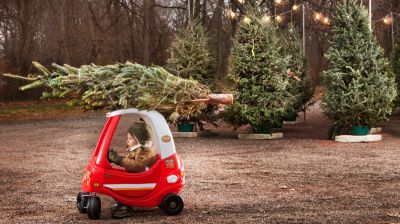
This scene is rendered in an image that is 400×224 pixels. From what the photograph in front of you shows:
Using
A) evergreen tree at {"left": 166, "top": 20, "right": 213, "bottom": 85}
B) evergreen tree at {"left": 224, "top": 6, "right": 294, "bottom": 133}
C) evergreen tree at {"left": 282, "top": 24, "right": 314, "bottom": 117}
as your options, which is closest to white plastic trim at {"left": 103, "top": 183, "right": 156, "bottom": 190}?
evergreen tree at {"left": 224, "top": 6, "right": 294, "bottom": 133}

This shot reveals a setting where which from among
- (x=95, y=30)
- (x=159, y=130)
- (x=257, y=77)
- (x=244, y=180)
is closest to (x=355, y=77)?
(x=257, y=77)

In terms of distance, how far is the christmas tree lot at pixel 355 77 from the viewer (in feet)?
55.8

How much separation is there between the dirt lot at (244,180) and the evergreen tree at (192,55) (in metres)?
2.08

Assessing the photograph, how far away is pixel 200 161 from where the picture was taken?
13227mm

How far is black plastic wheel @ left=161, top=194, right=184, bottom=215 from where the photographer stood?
24.8ft

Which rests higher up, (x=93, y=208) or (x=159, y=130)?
(x=159, y=130)

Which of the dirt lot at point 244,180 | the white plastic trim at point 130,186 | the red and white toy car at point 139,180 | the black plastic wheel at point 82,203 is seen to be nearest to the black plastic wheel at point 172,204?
the red and white toy car at point 139,180

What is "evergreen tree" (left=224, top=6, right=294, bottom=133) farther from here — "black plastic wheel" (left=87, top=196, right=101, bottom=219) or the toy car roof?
"black plastic wheel" (left=87, top=196, right=101, bottom=219)

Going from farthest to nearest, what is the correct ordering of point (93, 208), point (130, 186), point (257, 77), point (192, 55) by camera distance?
point (192, 55) → point (257, 77) → point (130, 186) → point (93, 208)

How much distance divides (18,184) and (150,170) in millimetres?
3720

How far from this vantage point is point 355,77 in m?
17.1

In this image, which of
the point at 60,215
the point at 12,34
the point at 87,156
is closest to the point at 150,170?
the point at 60,215

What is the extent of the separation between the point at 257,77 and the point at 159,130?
35.3 feet

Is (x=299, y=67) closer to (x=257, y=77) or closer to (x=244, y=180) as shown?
(x=257, y=77)
